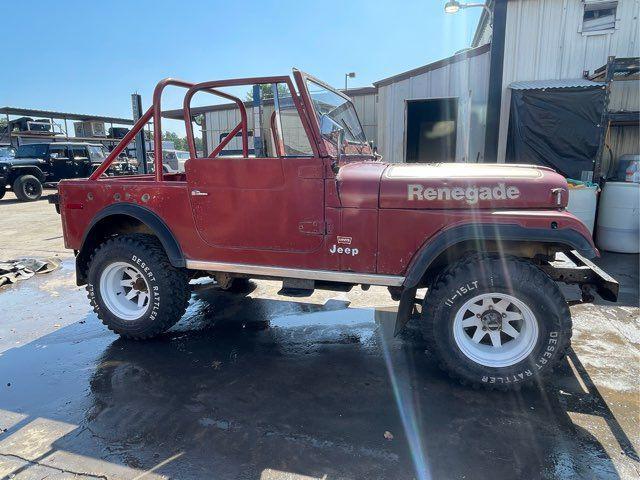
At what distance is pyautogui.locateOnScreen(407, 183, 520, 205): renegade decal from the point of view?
2750mm

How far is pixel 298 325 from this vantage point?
399 cm

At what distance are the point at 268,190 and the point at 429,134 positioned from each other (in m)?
10.9

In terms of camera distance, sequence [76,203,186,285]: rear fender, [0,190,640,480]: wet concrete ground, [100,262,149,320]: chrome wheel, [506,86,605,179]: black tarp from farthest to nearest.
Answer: [506,86,605,179]: black tarp < [100,262,149,320]: chrome wheel < [76,203,186,285]: rear fender < [0,190,640,480]: wet concrete ground

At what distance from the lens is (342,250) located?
9.91ft

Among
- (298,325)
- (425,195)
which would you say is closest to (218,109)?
(298,325)

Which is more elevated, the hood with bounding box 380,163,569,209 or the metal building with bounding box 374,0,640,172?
the metal building with bounding box 374,0,640,172

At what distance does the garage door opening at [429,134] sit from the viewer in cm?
1080

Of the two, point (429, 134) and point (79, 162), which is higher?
point (429, 134)

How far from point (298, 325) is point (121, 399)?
5.50 ft

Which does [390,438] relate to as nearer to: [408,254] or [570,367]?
[408,254]

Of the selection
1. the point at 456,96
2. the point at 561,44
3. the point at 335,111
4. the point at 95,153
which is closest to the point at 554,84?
the point at 561,44

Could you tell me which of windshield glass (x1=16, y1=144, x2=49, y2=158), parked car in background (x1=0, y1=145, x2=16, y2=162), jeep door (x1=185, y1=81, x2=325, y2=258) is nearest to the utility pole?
jeep door (x1=185, y1=81, x2=325, y2=258)

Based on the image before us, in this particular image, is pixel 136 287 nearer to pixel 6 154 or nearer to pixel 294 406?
pixel 294 406

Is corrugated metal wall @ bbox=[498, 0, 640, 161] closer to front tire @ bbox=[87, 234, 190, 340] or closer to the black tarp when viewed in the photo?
the black tarp
